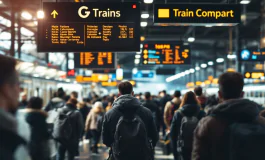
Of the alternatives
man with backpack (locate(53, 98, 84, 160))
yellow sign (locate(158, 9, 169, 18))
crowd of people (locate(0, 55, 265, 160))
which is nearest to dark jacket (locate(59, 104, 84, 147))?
man with backpack (locate(53, 98, 84, 160))

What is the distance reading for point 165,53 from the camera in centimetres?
1672

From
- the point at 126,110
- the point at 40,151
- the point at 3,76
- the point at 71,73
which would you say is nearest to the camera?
the point at 3,76

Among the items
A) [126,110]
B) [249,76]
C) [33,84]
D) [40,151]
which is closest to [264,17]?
[249,76]

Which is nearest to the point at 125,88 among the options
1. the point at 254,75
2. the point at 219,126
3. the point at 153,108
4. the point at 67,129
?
the point at 219,126

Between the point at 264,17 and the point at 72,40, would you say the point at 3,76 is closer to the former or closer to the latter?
the point at 72,40

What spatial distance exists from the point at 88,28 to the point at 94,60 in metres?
7.45

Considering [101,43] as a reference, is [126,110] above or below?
below

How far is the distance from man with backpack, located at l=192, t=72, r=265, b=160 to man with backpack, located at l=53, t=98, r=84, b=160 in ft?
17.5

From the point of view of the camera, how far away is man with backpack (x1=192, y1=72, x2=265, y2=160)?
265cm

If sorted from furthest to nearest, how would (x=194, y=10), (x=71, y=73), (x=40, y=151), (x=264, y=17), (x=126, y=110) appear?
(x=71, y=73)
(x=264, y=17)
(x=194, y=10)
(x=126, y=110)
(x=40, y=151)

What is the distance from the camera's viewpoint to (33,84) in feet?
69.8

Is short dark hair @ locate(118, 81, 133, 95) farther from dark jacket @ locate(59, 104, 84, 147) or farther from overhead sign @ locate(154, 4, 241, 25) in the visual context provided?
overhead sign @ locate(154, 4, 241, 25)

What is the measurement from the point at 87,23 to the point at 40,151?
679 cm

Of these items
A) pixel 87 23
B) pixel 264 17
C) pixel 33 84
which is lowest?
pixel 33 84
